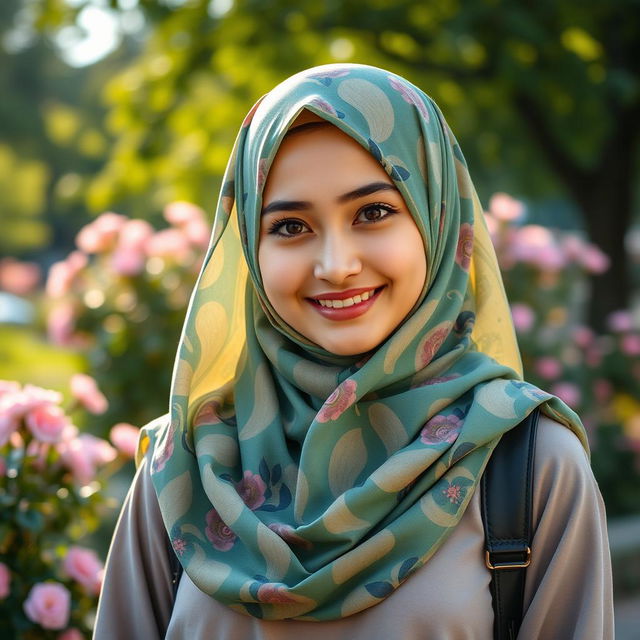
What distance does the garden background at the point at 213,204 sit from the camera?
2830mm

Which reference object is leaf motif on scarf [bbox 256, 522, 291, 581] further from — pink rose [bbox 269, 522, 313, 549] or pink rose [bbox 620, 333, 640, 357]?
pink rose [bbox 620, 333, 640, 357]

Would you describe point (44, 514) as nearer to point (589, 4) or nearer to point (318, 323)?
point (318, 323)

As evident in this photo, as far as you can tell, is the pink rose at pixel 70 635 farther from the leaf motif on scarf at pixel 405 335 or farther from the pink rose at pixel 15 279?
the pink rose at pixel 15 279

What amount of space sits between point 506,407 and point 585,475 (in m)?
0.17

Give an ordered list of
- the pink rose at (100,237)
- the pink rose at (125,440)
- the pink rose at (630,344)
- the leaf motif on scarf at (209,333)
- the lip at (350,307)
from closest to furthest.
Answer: the lip at (350,307), the leaf motif on scarf at (209,333), the pink rose at (125,440), the pink rose at (100,237), the pink rose at (630,344)

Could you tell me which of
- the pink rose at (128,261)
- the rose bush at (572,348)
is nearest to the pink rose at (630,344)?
the rose bush at (572,348)

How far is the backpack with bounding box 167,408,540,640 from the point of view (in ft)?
5.39

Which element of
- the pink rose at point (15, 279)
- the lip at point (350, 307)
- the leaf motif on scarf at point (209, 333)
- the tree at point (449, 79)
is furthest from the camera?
the pink rose at point (15, 279)

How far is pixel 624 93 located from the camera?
5969 mm

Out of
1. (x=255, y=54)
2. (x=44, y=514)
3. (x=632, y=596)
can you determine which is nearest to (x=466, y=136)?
(x=255, y=54)

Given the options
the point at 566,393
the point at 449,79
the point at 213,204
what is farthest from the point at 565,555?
the point at 213,204

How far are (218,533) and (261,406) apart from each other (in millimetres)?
253

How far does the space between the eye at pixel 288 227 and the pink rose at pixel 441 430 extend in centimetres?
41

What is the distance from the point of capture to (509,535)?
1.65m
